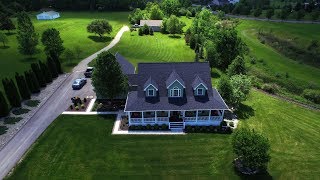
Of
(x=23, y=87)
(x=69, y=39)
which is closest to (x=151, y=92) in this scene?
(x=23, y=87)

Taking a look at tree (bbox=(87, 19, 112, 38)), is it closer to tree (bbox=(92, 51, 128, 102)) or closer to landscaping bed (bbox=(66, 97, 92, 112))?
landscaping bed (bbox=(66, 97, 92, 112))

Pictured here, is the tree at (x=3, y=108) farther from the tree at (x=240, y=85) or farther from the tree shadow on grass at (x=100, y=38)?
the tree shadow on grass at (x=100, y=38)

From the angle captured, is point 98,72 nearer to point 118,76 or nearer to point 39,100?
point 118,76

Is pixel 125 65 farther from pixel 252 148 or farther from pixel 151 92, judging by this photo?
pixel 252 148

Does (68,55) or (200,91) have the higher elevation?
(200,91)

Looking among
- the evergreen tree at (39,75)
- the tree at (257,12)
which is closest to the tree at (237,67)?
the evergreen tree at (39,75)

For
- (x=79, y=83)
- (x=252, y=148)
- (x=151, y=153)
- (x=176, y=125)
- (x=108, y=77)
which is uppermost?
(x=108, y=77)

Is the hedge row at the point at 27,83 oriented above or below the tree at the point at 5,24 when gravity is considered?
below
